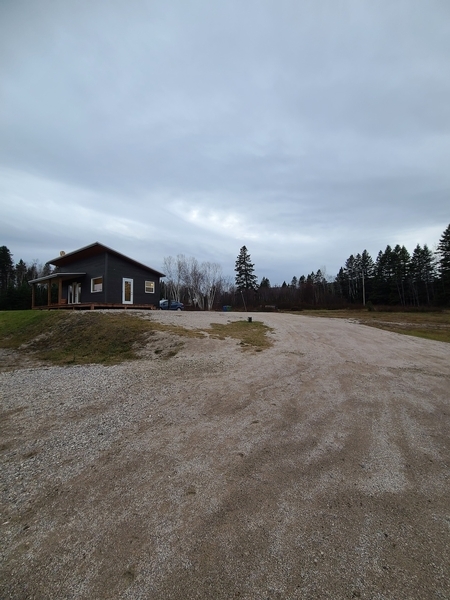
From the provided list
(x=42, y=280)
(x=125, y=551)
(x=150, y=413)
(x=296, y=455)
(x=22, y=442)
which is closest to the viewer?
(x=125, y=551)

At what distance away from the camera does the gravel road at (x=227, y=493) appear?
1820 mm

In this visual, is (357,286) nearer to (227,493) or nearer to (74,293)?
(74,293)

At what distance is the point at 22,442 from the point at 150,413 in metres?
1.68

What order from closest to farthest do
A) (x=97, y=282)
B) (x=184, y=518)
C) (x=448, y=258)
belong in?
(x=184, y=518) < (x=97, y=282) < (x=448, y=258)

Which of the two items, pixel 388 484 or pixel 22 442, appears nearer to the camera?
pixel 388 484

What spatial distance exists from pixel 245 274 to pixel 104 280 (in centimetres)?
4364

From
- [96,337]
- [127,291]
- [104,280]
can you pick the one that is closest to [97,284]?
[104,280]

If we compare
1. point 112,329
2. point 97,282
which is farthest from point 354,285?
point 112,329

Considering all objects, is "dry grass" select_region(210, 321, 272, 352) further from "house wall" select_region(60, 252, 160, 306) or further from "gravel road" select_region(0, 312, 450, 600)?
"house wall" select_region(60, 252, 160, 306)

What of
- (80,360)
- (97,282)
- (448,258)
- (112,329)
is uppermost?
(448,258)

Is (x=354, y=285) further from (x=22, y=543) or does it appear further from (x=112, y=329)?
(x=22, y=543)

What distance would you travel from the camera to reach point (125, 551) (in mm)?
2014

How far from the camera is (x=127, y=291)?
22297 mm

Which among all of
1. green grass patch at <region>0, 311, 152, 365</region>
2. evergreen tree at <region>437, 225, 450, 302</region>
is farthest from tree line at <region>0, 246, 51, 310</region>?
evergreen tree at <region>437, 225, 450, 302</region>
